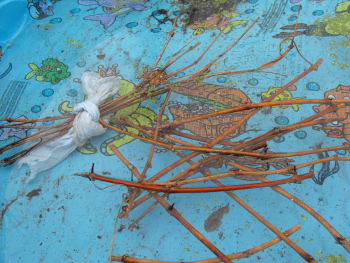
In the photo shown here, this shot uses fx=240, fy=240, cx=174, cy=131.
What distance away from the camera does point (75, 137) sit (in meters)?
1.26

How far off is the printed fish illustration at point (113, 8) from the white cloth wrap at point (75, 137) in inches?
31.2

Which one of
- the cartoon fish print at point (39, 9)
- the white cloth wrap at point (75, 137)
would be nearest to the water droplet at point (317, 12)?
the white cloth wrap at point (75, 137)

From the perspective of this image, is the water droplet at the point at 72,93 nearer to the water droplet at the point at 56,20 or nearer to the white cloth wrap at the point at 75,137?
the white cloth wrap at the point at 75,137

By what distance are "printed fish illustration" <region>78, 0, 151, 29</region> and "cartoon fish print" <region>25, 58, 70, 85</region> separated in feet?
1.56

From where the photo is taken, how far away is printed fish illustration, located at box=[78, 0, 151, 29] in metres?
1.90

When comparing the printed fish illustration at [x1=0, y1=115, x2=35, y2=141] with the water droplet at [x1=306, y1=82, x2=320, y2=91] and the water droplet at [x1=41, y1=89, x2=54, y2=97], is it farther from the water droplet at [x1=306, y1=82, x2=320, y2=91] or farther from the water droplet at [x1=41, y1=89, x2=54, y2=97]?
the water droplet at [x1=306, y1=82, x2=320, y2=91]

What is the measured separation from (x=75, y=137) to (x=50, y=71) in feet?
2.27

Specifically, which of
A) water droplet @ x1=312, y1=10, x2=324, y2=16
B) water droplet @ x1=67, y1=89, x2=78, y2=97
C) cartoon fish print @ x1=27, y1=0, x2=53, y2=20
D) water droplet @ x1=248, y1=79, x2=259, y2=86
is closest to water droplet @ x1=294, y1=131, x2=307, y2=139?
water droplet @ x1=248, y1=79, x2=259, y2=86

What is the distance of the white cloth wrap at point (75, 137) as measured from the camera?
123 cm

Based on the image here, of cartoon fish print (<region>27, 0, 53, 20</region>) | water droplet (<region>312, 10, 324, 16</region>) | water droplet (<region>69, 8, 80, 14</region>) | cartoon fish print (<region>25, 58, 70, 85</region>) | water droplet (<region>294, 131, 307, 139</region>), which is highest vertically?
cartoon fish print (<region>27, 0, 53, 20</region>)

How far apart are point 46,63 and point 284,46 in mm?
1637

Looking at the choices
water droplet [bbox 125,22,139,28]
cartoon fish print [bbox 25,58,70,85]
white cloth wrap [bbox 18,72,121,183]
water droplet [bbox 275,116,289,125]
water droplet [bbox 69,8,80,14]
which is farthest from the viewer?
water droplet [bbox 69,8,80,14]

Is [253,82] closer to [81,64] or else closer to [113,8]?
[81,64]

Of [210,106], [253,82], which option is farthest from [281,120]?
[210,106]
